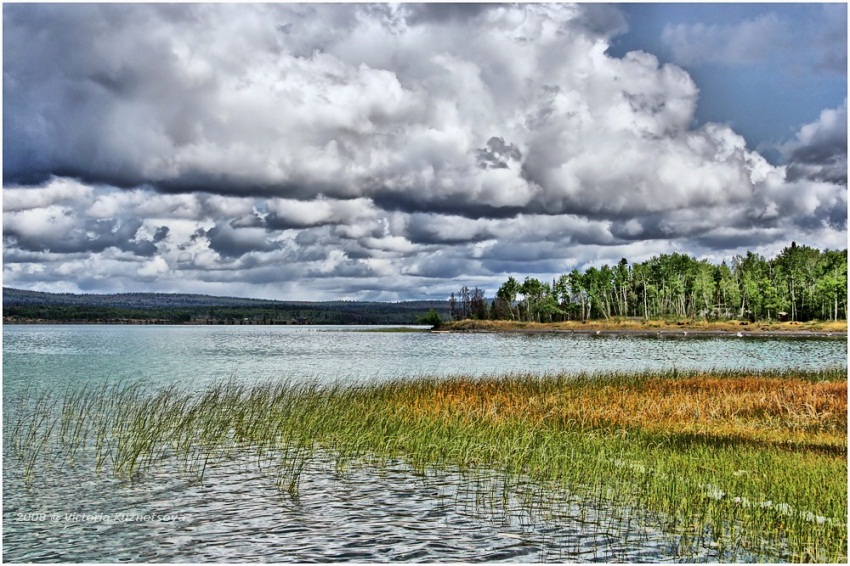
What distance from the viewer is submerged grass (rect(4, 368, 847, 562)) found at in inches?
573

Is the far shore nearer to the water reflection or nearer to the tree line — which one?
the tree line

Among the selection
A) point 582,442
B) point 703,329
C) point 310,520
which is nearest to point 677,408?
point 582,442

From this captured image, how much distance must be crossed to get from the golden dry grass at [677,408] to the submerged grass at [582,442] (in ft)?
0.29

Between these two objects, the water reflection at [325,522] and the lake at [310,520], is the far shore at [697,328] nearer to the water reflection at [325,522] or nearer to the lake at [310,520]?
the lake at [310,520]

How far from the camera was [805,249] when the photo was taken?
175 metres

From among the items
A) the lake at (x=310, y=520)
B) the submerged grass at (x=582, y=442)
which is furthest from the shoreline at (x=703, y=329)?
the lake at (x=310, y=520)

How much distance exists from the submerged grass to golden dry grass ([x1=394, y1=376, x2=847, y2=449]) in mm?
88

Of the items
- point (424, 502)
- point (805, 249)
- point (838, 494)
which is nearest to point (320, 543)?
point (424, 502)

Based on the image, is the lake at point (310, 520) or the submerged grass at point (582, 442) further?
the submerged grass at point (582, 442)

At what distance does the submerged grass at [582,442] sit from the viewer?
14562 millimetres

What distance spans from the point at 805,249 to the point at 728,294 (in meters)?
22.6

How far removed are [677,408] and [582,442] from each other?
7.48 metres

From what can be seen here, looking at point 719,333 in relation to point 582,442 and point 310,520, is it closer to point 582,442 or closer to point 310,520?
point 582,442

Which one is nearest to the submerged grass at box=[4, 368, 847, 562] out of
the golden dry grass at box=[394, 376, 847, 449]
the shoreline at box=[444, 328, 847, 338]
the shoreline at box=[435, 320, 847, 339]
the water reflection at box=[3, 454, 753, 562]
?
the golden dry grass at box=[394, 376, 847, 449]
